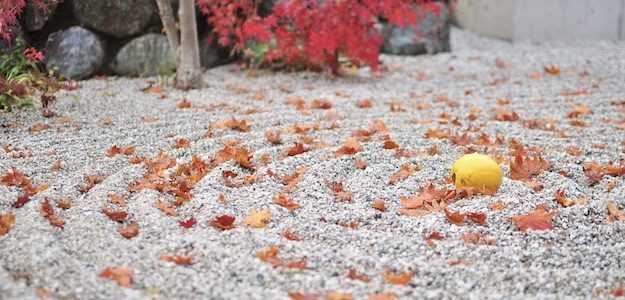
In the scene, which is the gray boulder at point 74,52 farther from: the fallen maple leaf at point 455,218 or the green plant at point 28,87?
the fallen maple leaf at point 455,218

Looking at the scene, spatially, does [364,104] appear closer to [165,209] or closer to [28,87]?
[28,87]

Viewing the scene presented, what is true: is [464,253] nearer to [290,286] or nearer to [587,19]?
[290,286]

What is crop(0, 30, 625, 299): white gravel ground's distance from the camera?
7.65 ft

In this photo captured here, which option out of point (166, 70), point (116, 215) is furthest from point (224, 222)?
point (166, 70)

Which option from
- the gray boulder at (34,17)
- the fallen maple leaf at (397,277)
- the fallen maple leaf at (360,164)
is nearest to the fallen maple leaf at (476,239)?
the fallen maple leaf at (397,277)

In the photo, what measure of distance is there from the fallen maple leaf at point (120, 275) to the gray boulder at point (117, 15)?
448 centimetres

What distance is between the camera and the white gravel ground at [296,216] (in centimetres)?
233

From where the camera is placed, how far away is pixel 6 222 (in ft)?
8.86

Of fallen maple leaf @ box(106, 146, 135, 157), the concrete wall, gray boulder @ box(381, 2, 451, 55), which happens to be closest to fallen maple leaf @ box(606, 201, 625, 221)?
fallen maple leaf @ box(106, 146, 135, 157)

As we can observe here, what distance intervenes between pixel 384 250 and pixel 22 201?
1.48m

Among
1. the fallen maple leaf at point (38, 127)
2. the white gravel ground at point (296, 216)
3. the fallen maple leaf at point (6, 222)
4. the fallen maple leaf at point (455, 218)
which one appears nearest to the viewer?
the white gravel ground at point (296, 216)

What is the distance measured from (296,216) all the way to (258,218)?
0.17 metres

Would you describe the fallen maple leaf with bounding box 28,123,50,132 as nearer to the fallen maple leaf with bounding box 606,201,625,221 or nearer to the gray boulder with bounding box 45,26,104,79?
the gray boulder with bounding box 45,26,104,79

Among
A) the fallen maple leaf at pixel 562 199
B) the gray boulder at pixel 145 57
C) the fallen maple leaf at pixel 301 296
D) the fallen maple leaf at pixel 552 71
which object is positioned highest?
the gray boulder at pixel 145 57
